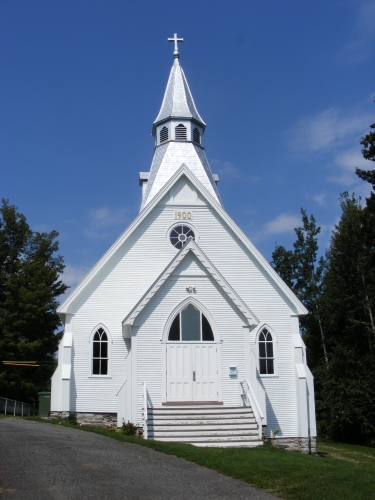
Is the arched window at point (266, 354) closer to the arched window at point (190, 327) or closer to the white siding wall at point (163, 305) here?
the white siding wall at point (163, 305)

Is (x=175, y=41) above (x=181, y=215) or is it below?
above

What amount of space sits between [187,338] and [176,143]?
11.7 metres

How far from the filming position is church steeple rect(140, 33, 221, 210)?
88.3ft

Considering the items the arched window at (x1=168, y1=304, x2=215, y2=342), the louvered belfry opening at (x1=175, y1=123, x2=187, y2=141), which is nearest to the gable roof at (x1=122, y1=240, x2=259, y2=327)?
the arched window at (x1=168, y1=304, x2=215, y2=342)

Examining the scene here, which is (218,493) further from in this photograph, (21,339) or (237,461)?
(21,339)

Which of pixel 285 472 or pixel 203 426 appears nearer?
pixel 285 472

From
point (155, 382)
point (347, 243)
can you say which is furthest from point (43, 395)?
point (347, 243)

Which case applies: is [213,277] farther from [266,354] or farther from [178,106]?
[178,106]

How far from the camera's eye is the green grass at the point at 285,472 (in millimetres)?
10078

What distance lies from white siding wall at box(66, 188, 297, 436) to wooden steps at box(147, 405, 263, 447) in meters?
1.31

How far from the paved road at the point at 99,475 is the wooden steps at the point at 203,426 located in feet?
11.0

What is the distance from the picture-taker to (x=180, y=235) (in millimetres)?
23172

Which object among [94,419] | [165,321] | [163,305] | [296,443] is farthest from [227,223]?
[94,419]

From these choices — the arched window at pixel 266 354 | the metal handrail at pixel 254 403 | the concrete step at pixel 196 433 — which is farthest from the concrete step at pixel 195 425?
the arched window at pixel 266 354
